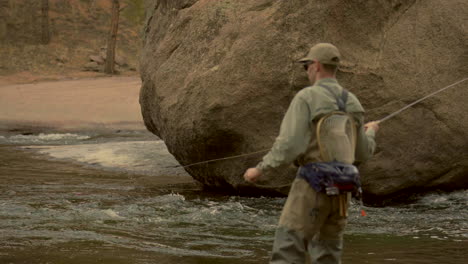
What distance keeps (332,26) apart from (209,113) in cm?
150

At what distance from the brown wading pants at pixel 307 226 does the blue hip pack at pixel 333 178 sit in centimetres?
7

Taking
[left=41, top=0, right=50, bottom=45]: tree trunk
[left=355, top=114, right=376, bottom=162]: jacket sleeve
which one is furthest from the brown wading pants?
[left=41, top=0, right=50, bottom=45]: tree trunk

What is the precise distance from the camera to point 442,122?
8375mm

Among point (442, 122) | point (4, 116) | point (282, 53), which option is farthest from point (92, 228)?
point (4, 116)

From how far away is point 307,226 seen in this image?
4707mm

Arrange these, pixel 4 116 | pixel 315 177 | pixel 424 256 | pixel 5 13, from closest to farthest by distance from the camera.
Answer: pixel 315 177, pixel 424 256, pixel 4 116, pixel 5 13

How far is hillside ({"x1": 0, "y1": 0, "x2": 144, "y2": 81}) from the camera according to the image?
3192 centimetres

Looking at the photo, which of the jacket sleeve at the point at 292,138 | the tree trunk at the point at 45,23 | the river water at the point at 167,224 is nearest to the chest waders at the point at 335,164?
the jacket sleeve at the point at 292,138

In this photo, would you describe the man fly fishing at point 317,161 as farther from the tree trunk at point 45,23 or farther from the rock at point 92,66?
the tree trunk at point 45,23

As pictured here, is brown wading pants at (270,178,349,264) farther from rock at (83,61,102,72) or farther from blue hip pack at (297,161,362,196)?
rock at (83,61,102,72)

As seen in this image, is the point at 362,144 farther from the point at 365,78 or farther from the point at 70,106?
the point at 70,106

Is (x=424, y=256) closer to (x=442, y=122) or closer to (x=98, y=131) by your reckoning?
(x=442, y=122)

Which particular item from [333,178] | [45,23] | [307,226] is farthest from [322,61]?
[45,23]

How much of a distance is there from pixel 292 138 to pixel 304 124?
12 centimetres
